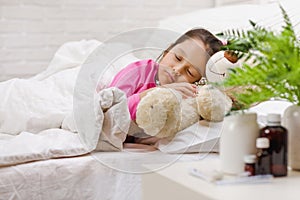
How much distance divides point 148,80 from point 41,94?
0.66 meters

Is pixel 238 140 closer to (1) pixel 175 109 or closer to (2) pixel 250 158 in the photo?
(2) pixel 250 158

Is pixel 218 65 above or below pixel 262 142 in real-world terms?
above

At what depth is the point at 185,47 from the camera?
4.94 feet

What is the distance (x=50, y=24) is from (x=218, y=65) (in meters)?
1.32

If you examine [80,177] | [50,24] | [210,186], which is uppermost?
[50,24]

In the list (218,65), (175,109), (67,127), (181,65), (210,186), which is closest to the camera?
(210,186)

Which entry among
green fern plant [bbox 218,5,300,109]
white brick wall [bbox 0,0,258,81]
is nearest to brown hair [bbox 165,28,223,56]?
green fern plant [bbox 218,5,300,109]

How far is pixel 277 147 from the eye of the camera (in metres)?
1.10

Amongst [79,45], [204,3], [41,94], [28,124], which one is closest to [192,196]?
[28,124]

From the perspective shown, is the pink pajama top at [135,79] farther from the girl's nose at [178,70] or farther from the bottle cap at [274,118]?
the bottle cap at [274,118]

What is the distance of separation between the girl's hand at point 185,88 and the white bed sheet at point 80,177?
0.16 meters

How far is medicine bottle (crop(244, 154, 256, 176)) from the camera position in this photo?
3.55ft

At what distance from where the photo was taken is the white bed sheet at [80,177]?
149 cm

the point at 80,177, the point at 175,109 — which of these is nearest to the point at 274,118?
the point at 175,109
